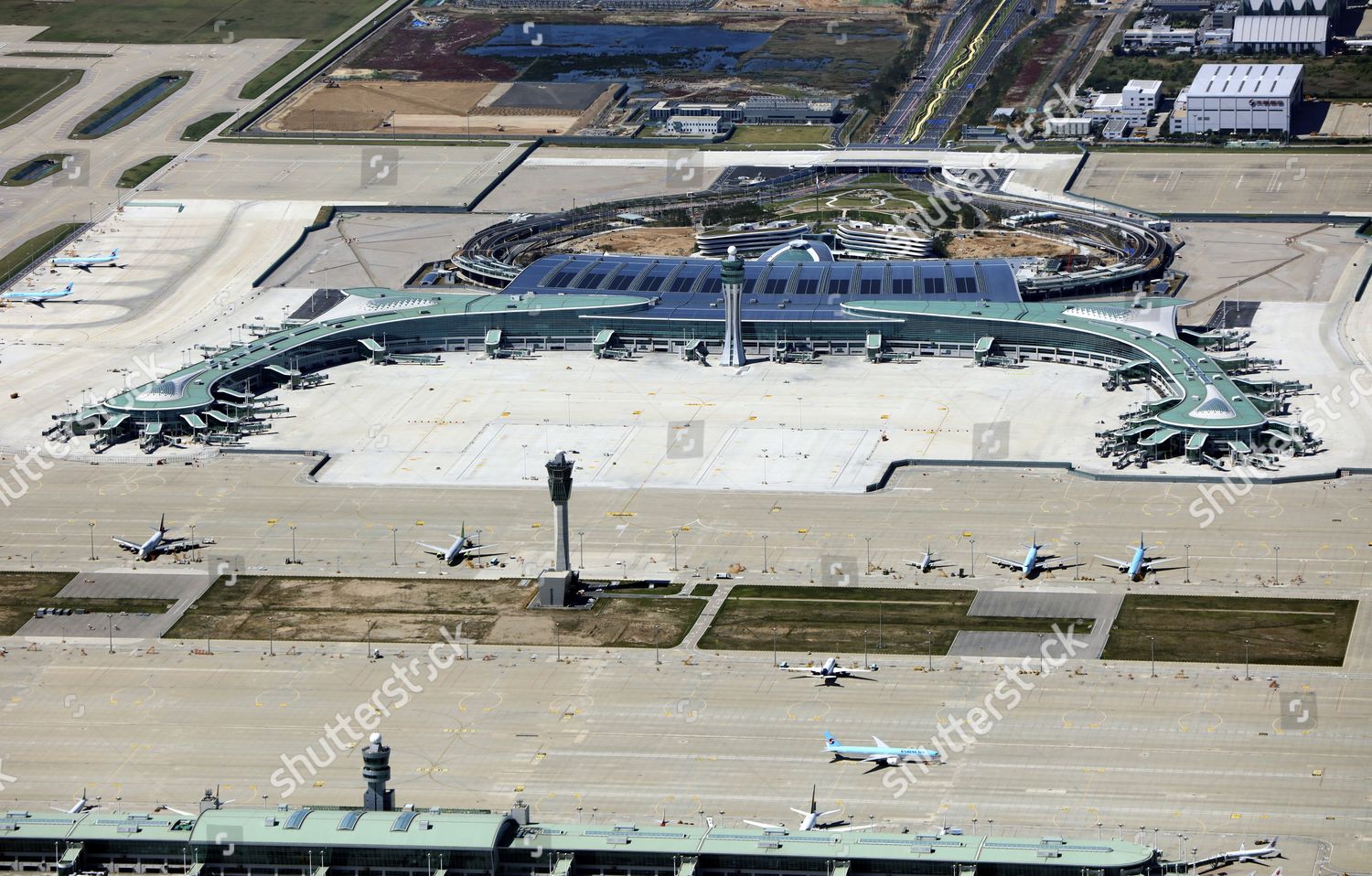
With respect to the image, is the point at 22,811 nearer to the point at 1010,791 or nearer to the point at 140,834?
the point at 140,834

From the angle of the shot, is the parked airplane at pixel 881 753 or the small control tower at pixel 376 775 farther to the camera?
the parked airplane at pixel 881 753

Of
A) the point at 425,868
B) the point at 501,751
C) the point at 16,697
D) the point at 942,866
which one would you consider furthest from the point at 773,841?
the point at 16,697

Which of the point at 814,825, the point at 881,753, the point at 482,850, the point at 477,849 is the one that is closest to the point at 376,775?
the point at 477,849

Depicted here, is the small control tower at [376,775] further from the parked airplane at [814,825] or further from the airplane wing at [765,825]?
the parked airplane at [814,825]

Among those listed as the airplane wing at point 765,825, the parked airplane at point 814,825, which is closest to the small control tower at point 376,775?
the airplane wing at point 765,825

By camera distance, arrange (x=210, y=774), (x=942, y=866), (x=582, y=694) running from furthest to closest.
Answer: (x=582, y=694) < (x=210, y=774) < (x=942, y=866)

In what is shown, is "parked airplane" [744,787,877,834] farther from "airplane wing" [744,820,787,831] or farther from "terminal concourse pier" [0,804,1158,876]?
"terminal concourse pier" [0,804,1158,876]
